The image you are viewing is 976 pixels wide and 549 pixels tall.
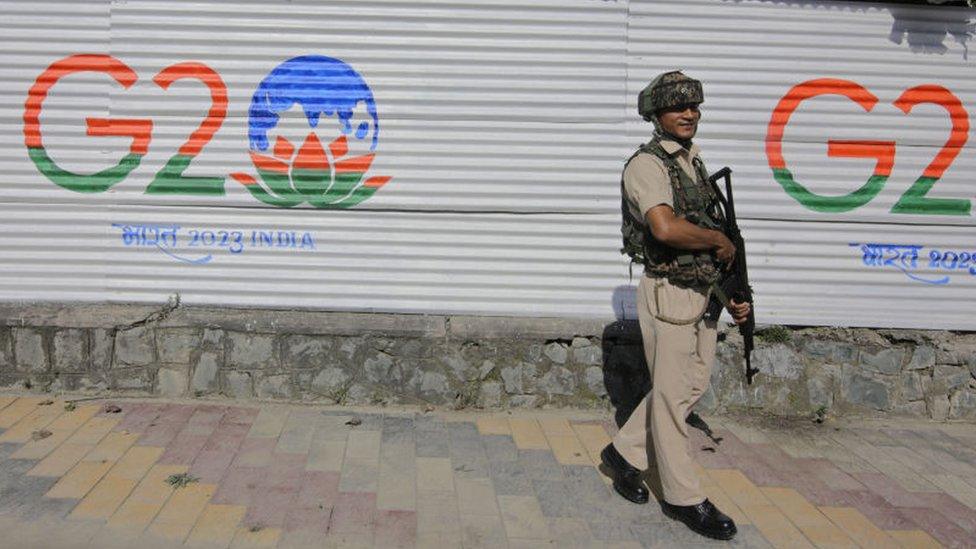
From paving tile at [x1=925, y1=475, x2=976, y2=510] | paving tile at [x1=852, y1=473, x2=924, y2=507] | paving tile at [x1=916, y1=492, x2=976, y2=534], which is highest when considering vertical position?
paving tile at [x1=852, y1=473, x2=924, y2=507]

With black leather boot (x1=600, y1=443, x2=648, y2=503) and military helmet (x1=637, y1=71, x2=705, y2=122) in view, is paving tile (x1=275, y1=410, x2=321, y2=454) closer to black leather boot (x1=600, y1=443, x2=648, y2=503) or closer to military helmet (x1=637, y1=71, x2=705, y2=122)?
black leather boot (x1=600, y1=443, x2=648, y2=503)

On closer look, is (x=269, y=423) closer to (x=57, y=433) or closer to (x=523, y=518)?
(x=57, y=433)

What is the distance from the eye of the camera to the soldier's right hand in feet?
12.9

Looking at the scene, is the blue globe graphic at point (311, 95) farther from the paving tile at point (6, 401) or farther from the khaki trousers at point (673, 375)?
the khaki trousers at point (673, 375)

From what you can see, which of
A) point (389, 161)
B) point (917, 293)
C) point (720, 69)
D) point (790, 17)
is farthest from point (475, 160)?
point (917, 293)

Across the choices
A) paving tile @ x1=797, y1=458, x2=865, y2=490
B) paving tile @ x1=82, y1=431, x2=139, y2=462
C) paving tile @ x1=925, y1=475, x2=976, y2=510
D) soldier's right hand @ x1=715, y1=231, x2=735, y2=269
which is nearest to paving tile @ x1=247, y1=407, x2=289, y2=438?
paving tile @ x1=82, y1=431, x2=139, y2=462

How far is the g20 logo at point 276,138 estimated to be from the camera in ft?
18.1

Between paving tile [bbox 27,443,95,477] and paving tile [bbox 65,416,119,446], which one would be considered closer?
paving tile [bbox 27,443,95,477]

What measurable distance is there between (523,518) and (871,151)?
3.69m

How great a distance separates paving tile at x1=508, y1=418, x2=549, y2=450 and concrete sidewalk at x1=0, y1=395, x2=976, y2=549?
0.8 inches

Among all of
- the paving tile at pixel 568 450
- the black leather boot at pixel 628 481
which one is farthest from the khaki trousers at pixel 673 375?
the paving tile at pixel 568 450

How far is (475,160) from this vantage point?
18.4 feet

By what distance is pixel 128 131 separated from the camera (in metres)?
5.56

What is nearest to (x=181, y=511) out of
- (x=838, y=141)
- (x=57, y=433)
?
(x=57, y=433)
